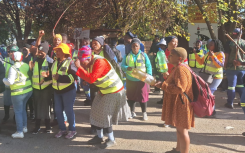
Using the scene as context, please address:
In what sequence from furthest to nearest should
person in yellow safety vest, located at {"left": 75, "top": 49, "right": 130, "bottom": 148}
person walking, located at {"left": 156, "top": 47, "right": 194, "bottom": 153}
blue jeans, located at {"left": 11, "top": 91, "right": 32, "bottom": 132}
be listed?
blue jeans, located at {"left": 11, "top": 91, "right": 32, "bottom": 132}
person in yellow safety vest, located at {"left": 75, "top": 49, "right": 130, "bottom": 148}
person walking, located at {"left": 156, "top": 47, "right": 194, "bottom": 153}

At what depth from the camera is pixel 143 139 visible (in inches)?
175

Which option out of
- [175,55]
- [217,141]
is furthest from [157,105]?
[175,55]

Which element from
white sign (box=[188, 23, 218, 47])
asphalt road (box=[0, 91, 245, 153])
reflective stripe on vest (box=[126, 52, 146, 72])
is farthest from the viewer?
white sign (box=[188, 23, 218, 47])

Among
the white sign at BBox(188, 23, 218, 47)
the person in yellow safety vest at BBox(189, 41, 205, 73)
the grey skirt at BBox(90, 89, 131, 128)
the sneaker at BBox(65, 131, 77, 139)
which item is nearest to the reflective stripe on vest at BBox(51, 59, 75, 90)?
the grey skirt at BBox(90, 89, 131, 128)

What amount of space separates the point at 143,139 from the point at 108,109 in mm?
1083

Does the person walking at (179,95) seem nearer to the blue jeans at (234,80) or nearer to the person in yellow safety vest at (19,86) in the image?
the person in yellow safety vest at (19,86)

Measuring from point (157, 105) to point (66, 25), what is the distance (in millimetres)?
8969

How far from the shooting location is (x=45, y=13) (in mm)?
12516

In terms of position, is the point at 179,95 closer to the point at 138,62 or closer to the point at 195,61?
the point at 138,62

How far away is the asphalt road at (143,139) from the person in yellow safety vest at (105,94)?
1.67 feet

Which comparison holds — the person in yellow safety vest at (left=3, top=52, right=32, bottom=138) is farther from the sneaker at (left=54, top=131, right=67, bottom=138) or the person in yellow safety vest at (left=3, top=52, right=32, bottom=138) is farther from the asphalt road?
the sneaker at (left=54, top=131, right=67, bottom=138)

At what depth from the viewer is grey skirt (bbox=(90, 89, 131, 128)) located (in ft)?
12.5

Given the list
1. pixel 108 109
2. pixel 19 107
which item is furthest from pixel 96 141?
pixel 19 107

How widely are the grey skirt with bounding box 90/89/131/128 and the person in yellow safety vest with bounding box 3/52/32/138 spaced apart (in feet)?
4.94
